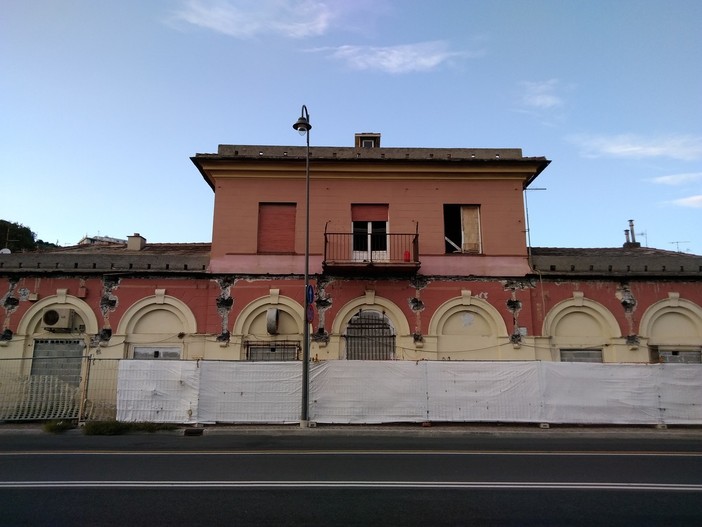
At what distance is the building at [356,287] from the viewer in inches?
693

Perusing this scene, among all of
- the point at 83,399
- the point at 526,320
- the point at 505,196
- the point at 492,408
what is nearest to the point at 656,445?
the point at 492,408

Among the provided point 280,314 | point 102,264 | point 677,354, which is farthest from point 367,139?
point 677,354

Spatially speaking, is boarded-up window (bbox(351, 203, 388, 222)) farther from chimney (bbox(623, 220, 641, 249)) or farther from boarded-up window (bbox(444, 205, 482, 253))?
chimney (bbox(623, 220, 641, 249))

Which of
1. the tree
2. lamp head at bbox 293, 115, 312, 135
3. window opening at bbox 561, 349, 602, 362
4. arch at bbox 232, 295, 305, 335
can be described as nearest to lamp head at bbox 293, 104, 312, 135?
lamp head at bbox 293, 115, 312, 135

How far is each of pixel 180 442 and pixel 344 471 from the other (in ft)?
17.2

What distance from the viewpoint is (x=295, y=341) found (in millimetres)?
17625

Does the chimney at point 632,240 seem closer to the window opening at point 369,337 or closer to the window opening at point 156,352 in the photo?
the window opening at point 369,337

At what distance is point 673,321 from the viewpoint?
18078mm

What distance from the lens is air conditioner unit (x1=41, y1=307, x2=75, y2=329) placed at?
1722 cm

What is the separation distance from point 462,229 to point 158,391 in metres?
11.6

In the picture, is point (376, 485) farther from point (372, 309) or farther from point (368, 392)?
point (372, 309)

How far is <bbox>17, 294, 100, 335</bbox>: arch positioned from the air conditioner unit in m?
0.21

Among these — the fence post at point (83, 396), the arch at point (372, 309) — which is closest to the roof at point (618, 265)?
the arch at point (372, 309)

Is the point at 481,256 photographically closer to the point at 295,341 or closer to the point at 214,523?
the point at 295,341
